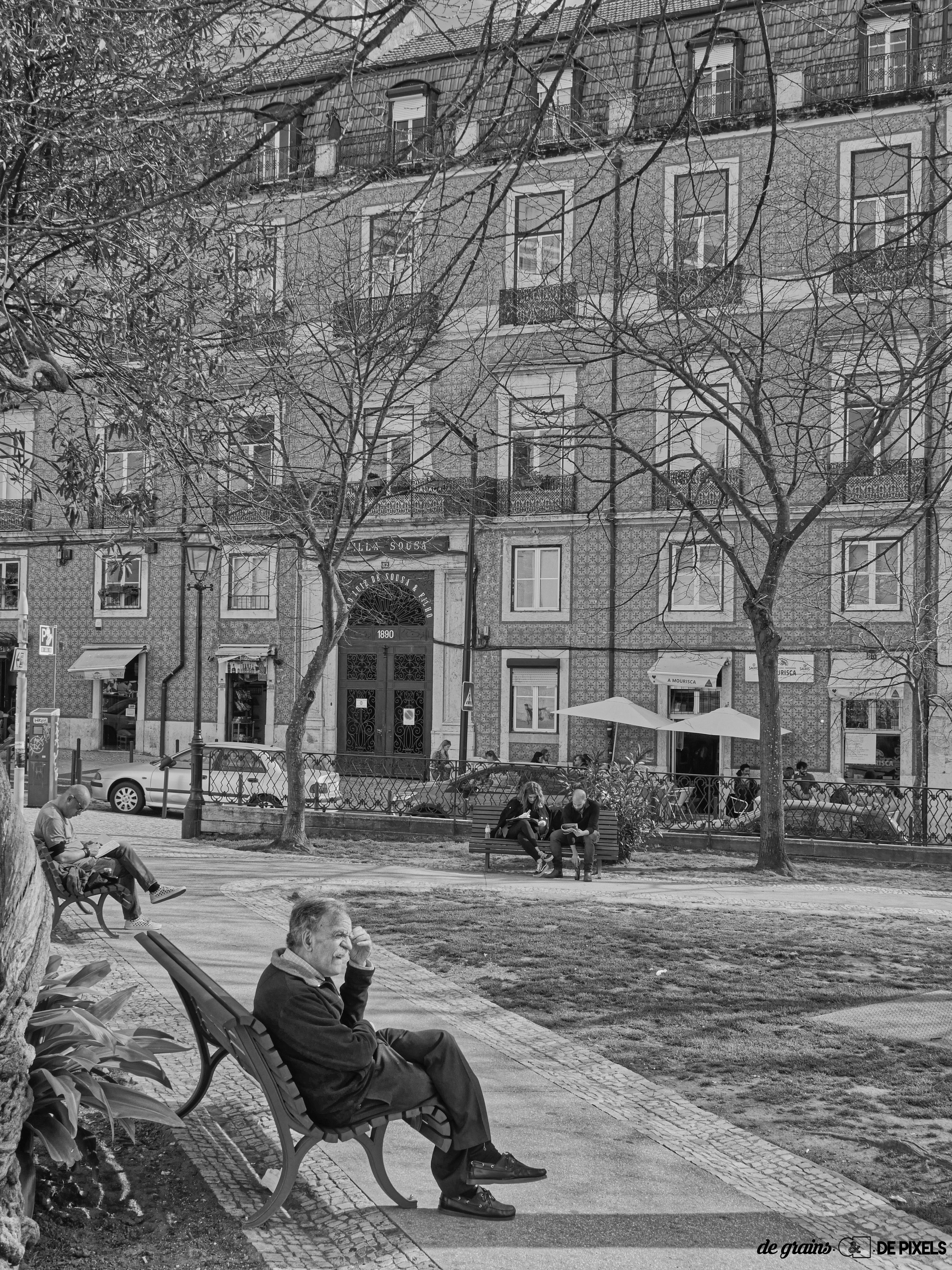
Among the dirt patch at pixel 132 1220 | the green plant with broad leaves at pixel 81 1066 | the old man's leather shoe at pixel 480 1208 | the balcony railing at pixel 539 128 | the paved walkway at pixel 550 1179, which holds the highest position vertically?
the balcony railing at pixel 539 128

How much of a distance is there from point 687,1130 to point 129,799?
18.9 meters

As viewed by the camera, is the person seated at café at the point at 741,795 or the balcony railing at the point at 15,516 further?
the balcony railing at the point at 15,516

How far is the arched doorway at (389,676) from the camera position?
106ft

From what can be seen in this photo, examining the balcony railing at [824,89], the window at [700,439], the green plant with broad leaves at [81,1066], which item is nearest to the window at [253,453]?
the green plant with broad leaves at [81,1066]

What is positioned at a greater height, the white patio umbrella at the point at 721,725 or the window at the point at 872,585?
the window at the point at 872,585

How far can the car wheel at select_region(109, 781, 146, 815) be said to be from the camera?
22.7 m

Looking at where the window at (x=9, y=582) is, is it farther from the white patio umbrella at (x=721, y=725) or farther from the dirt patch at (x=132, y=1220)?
the dirt patch at (x=132, y=1220)

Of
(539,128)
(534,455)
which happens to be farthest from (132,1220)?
(534,455)

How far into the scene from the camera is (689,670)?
2903cm

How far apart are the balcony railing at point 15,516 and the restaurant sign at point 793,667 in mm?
20003

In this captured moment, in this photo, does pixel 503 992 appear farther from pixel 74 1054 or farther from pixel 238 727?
pixel 238 727

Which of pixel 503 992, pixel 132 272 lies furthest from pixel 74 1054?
pixel 132 272

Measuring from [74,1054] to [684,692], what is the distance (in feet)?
86.0

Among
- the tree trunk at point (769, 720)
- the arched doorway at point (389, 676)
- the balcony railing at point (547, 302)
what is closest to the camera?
the balcony railing at point (547, 302)
